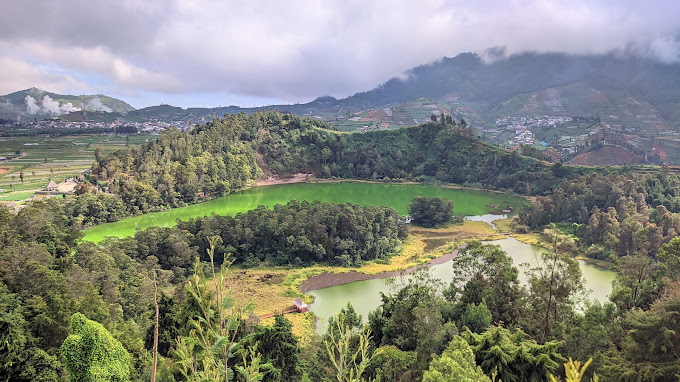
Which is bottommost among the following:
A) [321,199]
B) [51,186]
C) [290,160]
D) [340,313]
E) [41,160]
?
[321,199]

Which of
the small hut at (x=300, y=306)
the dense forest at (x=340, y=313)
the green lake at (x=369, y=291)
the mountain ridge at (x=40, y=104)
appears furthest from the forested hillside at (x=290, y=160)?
the mountain ridge at (x=40, y=104)

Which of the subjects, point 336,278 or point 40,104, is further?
point 40,104

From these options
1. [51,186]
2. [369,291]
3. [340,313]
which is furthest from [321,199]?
[340,313]

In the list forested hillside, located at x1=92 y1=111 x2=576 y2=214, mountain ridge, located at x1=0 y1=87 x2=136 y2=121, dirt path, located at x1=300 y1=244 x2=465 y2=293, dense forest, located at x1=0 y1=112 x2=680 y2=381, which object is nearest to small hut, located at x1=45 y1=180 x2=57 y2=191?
dense forest, located at x1=0 y1=112 x2=680 y2=381

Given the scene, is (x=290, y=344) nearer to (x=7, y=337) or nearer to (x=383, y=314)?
(x=383, y=314)

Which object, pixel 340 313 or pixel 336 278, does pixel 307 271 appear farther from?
pixel 340 313
